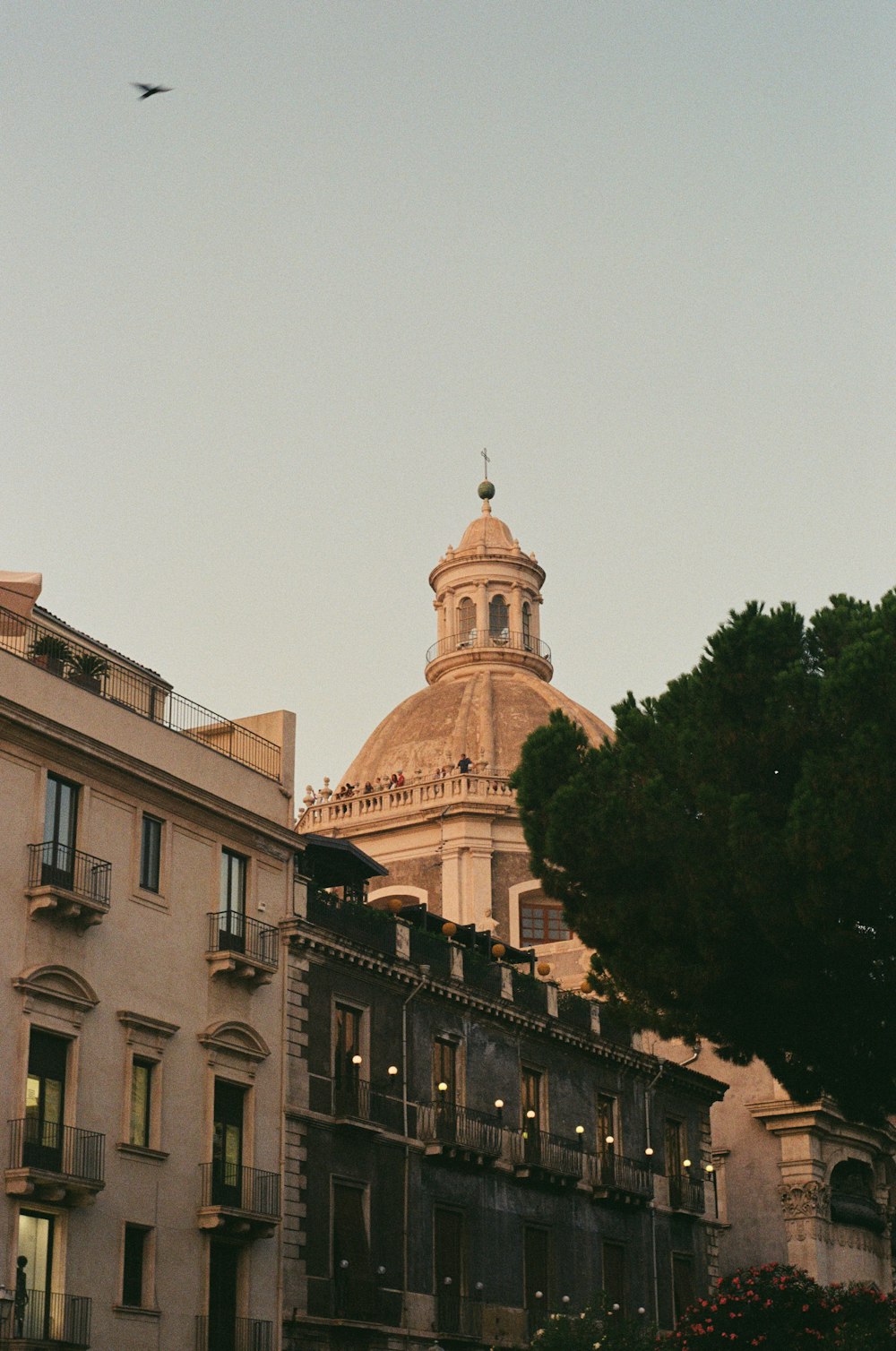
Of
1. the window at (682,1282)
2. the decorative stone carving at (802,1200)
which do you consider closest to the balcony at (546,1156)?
the window at (682,1282)

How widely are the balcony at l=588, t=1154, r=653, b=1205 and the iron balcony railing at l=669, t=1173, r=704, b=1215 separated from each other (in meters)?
1.55

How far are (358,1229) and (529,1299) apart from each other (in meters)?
6.34

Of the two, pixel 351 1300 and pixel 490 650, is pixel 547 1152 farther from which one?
pixel 490 650

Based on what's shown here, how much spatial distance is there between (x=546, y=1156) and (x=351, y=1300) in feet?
25.5

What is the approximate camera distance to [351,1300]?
37.9 metres

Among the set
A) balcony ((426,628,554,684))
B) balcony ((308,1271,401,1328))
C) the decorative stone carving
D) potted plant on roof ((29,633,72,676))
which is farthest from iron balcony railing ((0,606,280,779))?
balcony ((426,628,554,684))

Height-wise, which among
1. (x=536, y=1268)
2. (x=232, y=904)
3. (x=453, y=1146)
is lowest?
(x=536, y=1268)

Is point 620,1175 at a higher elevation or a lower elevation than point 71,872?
lower

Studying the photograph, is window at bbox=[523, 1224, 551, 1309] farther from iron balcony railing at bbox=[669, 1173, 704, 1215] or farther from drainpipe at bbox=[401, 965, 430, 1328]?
iron balcony railing at bbox=[669, 1173, 704, 1215]

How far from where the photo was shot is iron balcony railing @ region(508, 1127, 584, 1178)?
43875 mm

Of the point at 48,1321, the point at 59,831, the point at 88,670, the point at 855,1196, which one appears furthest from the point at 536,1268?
the point at 855,1196

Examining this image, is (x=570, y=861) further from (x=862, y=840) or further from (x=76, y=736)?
(x=76, y=736)

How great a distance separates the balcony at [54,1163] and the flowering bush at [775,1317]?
11290 millimetres

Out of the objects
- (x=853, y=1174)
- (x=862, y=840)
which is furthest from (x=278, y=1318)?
(x=853, y=1174)
